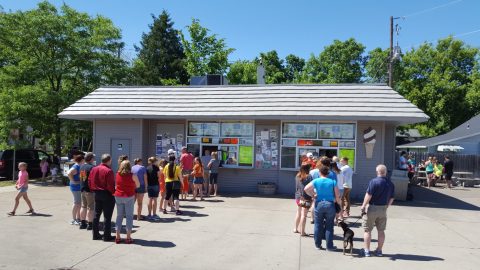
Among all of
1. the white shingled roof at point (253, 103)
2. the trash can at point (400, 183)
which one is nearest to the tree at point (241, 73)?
the white shingled roof at point (253, 103)

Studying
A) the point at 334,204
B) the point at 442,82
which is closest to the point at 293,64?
the point at 442,82

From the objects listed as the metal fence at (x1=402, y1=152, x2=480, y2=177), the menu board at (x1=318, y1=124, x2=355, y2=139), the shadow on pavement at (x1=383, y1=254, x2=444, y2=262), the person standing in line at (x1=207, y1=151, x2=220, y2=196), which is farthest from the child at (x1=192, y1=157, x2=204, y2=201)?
the metal fence at (x1=402, y1=152, x2=480, y2=177)

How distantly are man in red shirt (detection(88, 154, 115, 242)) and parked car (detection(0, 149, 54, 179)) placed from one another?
1442 cm

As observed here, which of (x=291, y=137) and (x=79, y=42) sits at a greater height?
(x=79, y=42)

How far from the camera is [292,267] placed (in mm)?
7184

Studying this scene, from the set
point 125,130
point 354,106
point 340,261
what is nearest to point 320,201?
point 340,261

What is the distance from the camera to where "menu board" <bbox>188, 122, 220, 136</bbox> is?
16.9 m

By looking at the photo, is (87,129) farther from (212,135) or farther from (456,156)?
(456,156)

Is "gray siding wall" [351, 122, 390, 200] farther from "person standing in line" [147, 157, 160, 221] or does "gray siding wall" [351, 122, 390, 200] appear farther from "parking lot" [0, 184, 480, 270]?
"person standing in line" [147, 157, 160, 221]

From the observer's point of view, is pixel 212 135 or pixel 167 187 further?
pixel 212 135

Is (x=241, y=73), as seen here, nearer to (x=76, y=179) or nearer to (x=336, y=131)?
(x=336, y=131)

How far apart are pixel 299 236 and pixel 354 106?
23.4 feet

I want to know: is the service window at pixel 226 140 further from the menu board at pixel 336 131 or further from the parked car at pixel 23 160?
the parked car at pixel 23 160

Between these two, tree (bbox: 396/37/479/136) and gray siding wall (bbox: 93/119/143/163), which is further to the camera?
tree (bbox: 396/37/479/136)
